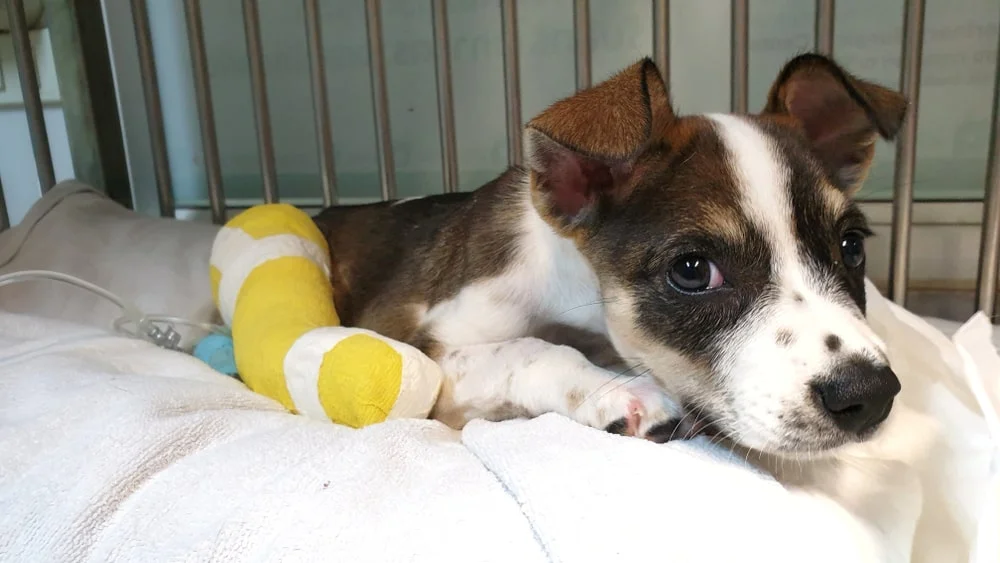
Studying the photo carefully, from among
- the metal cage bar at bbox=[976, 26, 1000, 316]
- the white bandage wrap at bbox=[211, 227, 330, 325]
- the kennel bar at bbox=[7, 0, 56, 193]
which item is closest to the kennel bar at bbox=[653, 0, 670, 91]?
the metal cage bar at bbox=[976, 26, 1000, 316]

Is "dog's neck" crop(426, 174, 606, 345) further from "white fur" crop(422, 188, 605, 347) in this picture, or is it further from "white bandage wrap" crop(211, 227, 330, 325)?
"white bandage wrap" crop(211, 227, 330, 325)

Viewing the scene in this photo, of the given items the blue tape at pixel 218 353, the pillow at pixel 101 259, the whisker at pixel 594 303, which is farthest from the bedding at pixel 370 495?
the pillow at pixel 101 259

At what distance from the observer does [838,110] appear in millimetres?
1600

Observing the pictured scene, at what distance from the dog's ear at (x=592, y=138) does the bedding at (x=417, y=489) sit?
1.37ft

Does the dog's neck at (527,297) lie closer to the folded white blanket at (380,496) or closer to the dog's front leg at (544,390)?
the dog's front leg at (544,390)

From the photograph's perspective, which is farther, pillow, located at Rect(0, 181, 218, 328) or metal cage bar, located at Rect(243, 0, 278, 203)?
metal cage bar, located at Rect(243, 0, 278, 203)

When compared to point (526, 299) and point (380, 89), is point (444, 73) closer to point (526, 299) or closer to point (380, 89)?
point (380, 89)

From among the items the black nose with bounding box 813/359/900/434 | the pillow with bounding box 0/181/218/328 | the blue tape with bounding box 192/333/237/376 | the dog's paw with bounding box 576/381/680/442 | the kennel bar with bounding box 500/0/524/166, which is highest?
the kennel bar with bounding box 500/0/524/166

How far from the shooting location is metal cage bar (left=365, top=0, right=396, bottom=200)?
100.0 inches

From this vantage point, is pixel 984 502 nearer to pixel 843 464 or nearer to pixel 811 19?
pixel 843 464

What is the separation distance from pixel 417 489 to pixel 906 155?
183cm

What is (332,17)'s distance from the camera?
312cm

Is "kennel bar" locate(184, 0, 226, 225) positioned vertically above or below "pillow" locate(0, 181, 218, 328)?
above

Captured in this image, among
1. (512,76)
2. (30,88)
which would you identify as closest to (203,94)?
(30,88)
